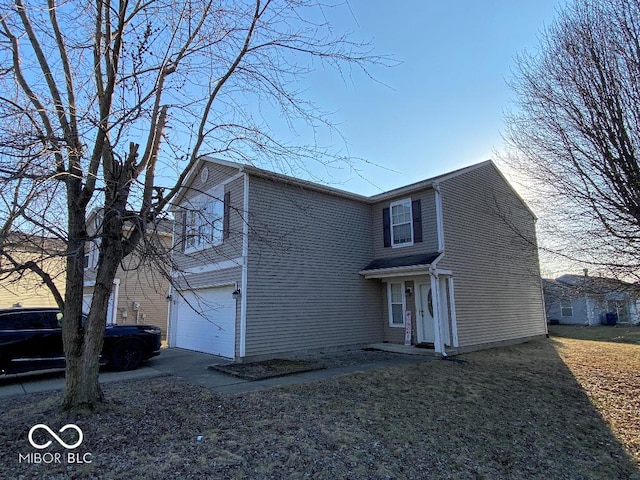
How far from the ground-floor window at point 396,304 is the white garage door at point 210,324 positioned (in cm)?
573

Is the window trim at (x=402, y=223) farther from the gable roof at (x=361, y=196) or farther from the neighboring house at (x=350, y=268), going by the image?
the gable roof at (x=361, y=196)

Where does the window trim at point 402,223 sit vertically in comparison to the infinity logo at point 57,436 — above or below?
above

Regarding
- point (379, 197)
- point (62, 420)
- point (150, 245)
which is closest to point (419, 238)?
point (379, 197)

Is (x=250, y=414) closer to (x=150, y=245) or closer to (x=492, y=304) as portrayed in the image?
(x=150, y=245)

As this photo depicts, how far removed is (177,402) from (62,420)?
5.70 ft

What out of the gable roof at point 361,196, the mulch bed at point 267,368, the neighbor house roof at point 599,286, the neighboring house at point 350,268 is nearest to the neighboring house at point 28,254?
the mulch bed at point 267,368

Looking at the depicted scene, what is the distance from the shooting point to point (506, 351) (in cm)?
1238

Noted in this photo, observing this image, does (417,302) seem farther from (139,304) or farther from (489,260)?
(139,304)

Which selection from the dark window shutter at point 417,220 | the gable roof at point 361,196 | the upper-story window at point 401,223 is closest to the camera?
the gable roof at point 361,196

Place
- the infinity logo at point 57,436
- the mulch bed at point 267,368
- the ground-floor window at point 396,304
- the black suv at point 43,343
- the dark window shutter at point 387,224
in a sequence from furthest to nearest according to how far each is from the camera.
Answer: the dark window shutter at point 387,224 → the ground-floor window at point 396,304 → the mulch bed at point 267,368 → the black suv at point 43,343 → the infinity logo at point 57,436

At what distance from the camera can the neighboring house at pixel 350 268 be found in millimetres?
10867

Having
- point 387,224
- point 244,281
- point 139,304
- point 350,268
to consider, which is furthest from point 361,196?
point 139,304

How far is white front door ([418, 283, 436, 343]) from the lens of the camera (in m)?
12.4

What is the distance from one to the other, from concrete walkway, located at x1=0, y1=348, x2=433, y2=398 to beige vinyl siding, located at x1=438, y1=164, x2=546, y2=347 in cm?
306
